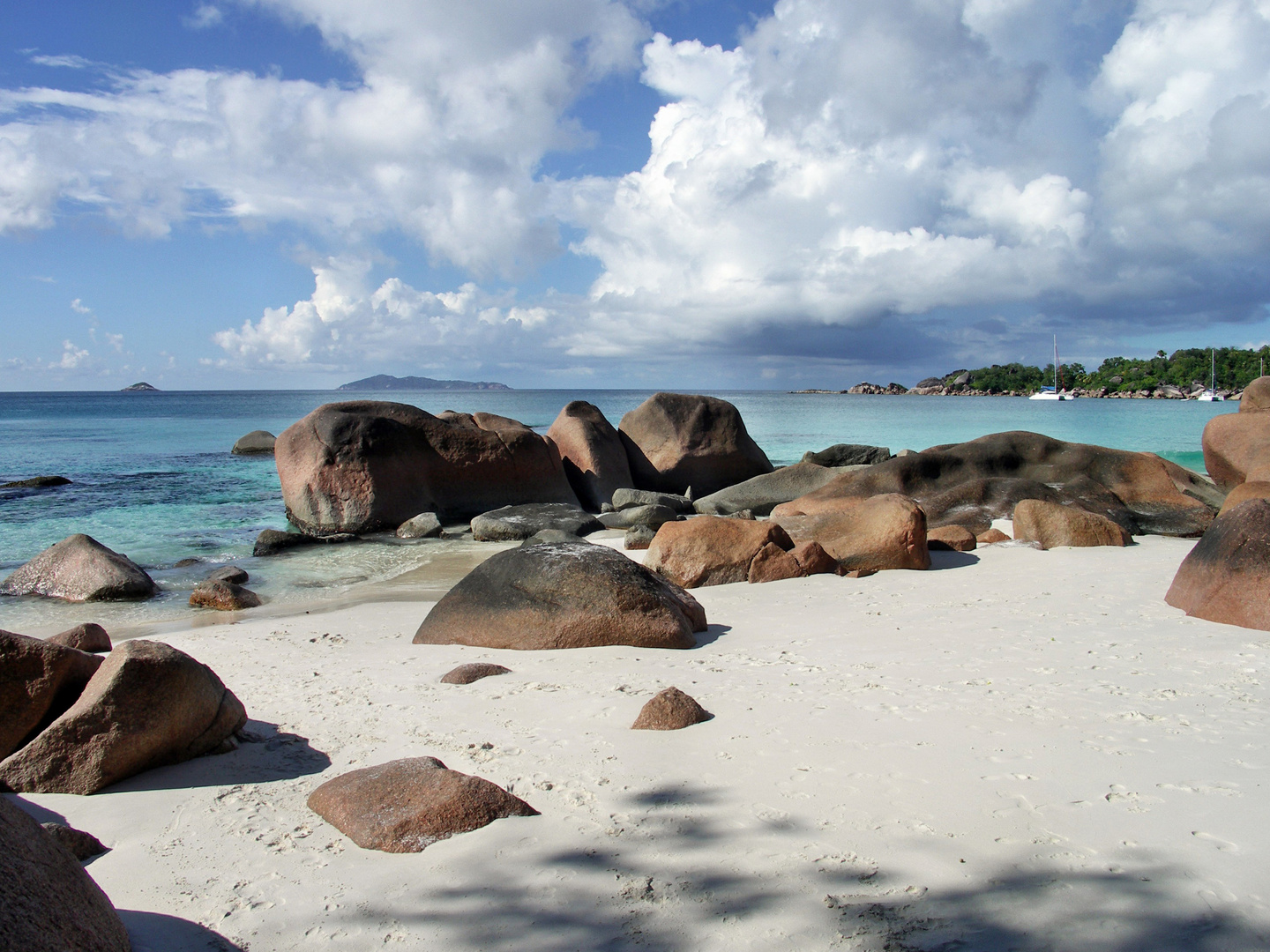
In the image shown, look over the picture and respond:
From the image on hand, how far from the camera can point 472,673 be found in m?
4.78

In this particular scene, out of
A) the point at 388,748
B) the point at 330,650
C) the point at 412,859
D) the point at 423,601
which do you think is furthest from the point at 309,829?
the point at 423,601

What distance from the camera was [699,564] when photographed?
7918mm

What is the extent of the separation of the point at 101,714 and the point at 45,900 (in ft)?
5.67

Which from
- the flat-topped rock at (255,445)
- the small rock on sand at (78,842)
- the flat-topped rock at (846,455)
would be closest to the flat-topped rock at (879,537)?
the small rock on sand at (78,842)

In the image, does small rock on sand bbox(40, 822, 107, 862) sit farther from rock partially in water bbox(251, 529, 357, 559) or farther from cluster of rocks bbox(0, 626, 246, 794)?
rock partially in water bbox(251, 529, 357, 559)

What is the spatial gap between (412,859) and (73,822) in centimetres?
143

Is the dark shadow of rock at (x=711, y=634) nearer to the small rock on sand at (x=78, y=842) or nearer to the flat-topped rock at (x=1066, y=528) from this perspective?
the small rock on sand at (x=78, y=842)

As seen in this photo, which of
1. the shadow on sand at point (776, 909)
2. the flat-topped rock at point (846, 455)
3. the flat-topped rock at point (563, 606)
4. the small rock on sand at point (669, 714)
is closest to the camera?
the shadow on sand at point (776, 909)

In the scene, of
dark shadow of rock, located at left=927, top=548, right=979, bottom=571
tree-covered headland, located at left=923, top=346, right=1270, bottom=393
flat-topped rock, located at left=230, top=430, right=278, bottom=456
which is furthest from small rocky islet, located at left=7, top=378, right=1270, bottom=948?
tree-covered headland, located at left=923, top=346, right=1270, bottom=393

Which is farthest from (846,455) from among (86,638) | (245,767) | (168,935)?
(168,935)

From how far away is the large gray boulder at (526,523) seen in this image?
41.2 ft

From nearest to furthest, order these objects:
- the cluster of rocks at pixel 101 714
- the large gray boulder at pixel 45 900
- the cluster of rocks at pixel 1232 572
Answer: the large gray boulder at pixel 45 900, the cluster of rocks at pixel 101 714, the cluster of rocks at pixel 1232 572

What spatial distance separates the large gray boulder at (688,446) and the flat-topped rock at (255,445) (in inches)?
704

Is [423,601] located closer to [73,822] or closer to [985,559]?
[73,822]
